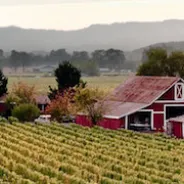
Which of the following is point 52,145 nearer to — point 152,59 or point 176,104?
point 176,104

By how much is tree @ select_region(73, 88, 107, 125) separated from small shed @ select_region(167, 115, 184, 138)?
4791 mm

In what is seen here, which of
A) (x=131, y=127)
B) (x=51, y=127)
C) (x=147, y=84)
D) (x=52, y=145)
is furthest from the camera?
(x=147, y=84)

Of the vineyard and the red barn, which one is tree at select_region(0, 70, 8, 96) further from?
the vineyard

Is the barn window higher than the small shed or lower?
higher

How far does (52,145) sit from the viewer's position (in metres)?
31.0

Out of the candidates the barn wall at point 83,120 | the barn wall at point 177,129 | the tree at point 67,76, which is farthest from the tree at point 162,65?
the barn wall at point 177,129

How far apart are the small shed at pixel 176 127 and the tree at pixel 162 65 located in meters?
17.6

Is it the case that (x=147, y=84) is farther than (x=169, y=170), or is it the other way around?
(x=147, y=84)

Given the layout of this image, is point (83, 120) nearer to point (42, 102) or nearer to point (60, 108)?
point (60, 108)

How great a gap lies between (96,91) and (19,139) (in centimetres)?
1562

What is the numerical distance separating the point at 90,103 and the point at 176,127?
265 inches

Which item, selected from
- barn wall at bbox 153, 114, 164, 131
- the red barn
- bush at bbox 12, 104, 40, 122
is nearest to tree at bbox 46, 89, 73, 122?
bush at bbox 12, 104, 40, 122

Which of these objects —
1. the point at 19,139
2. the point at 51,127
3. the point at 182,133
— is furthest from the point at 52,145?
the point at 182,133

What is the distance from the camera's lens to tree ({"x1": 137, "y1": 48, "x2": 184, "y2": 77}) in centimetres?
6375
